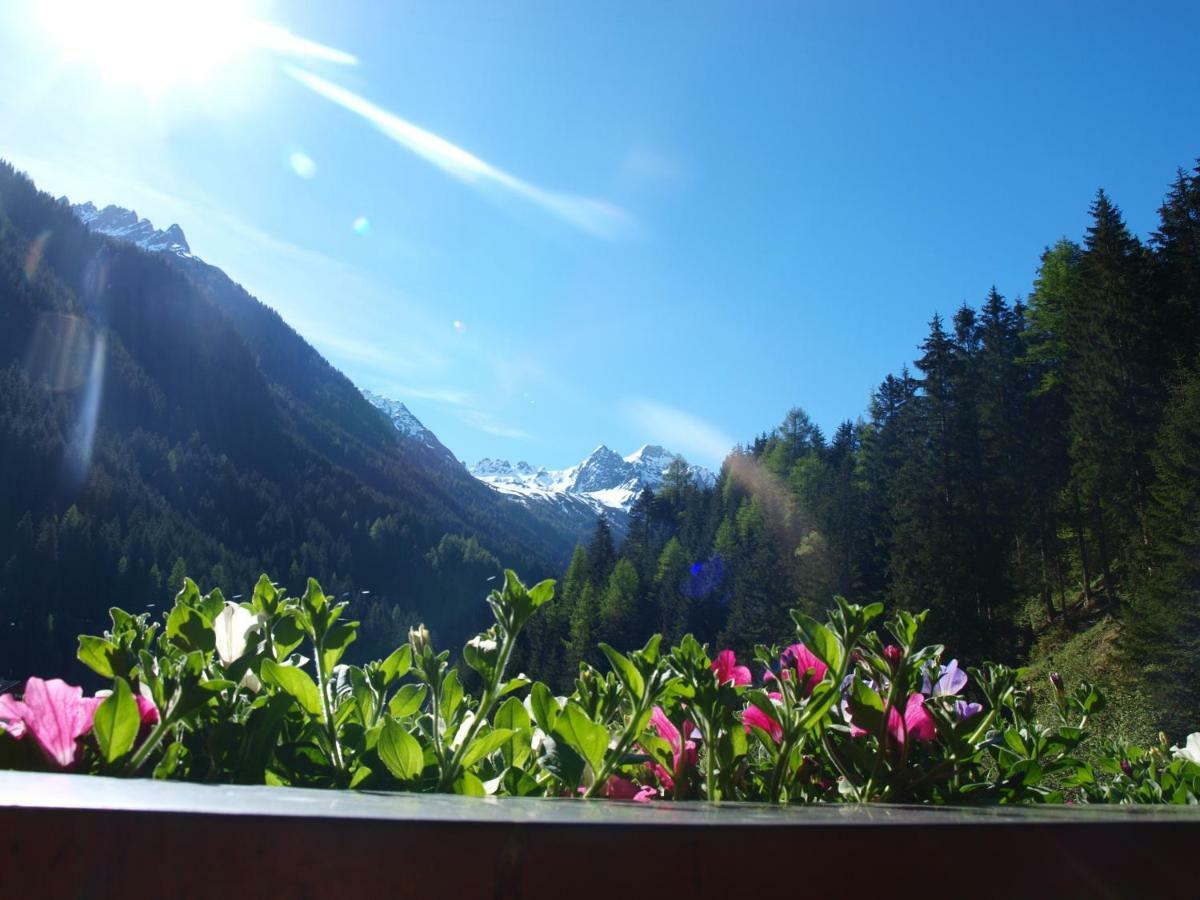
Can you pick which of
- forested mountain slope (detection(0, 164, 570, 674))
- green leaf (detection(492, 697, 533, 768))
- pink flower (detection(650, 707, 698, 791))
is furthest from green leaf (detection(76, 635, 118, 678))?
forested mountain slope (detection(0, 164, 570, 674))

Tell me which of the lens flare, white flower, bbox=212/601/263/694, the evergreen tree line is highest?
the lens flare

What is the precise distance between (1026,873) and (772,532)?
5302 cm

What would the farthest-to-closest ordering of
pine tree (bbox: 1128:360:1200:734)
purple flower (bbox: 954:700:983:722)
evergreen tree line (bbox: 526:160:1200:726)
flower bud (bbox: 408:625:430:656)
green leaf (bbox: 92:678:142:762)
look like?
evergreen tree line (bbox: 526:160:1200:726)
pine tree (bbox: 1128:360:1200:734)
purple flower (bbox: 954:700:983:722)
flower bud (bbox: 408:625:430:656)
green leaf (bbox: 92:678:142:762)

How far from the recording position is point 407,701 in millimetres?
1151

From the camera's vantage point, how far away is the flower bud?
1121 mm

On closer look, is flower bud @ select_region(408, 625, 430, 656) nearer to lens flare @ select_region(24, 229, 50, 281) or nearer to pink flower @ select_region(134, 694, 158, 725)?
pink flower @ select_region(134, 694, 158, 725)

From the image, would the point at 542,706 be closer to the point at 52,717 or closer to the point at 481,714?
the point at 481,714

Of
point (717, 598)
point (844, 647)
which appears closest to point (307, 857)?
point (844, 647)

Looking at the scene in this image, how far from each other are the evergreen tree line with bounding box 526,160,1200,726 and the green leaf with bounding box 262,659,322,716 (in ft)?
71.0

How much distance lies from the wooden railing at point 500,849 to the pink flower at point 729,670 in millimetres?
580

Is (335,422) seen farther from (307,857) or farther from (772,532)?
(307,857)

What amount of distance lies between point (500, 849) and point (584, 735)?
0.40 metres

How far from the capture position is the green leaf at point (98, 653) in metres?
0.93

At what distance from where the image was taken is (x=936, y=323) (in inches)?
1564
